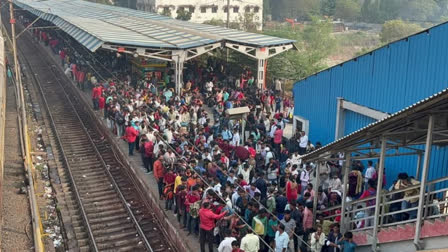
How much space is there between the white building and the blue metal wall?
1590 inches

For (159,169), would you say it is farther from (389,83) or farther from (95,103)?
(95,103)

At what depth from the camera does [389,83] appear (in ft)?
39.6

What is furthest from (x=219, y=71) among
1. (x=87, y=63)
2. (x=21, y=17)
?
(x=21, y=17)

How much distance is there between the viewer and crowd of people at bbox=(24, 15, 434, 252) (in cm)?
909

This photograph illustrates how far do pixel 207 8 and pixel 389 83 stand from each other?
48606 mm

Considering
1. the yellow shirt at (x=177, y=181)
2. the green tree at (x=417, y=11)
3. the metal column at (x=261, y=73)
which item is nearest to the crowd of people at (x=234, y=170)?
the yellow shirt at (x=177, y=181)

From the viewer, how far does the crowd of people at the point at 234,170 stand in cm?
909

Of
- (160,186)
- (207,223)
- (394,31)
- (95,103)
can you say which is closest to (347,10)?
(394,31)

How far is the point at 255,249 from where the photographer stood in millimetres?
8172

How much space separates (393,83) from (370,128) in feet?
16.7

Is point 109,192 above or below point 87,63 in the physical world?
below

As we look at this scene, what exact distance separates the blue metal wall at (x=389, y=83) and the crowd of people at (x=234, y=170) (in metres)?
0.95

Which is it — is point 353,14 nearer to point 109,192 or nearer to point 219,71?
point 219,71

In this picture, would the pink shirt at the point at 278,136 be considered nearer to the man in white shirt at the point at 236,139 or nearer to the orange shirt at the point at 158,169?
the man in white shirt at the point at 236,139
